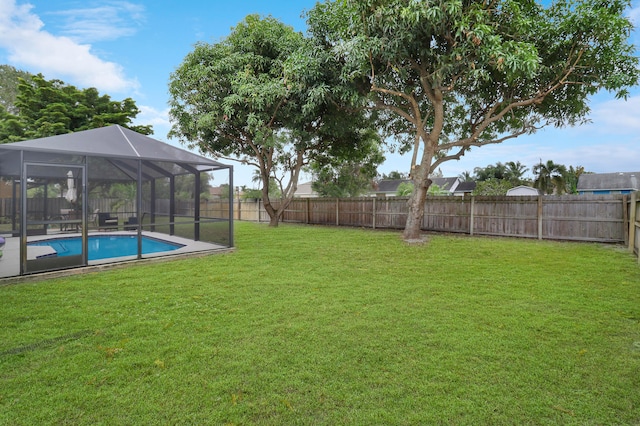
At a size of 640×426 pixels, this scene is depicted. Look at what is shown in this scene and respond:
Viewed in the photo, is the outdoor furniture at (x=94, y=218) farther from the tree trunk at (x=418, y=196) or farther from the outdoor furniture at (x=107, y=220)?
the tree trunk at (x=418, y=196)

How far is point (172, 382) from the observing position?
222cm

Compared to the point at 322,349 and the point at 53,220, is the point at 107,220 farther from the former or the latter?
the point at 322,349

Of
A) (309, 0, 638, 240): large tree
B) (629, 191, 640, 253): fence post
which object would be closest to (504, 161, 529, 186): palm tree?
(309, 0, 638, 240): large tree

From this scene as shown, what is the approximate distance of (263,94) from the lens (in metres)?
10.1

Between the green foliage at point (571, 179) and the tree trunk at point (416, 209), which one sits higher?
the green foliage at point (571, 179)

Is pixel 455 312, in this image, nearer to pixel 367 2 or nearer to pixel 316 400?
pixel 316 400

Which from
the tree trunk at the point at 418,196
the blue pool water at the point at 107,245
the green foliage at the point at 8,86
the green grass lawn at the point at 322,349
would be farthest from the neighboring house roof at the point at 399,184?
the green foliage at the point at 8,86

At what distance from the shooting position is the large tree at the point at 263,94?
32.6 feet

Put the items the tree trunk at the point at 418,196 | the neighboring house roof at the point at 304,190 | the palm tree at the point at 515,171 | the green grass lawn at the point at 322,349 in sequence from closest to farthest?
the green grass lawn at the point at 322,349, the tree trunk at the point at 418,196, the palm tree at the point at 515,171, the neighboring house roof at the point at 304,190

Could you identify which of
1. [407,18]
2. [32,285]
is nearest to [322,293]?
[32,285]

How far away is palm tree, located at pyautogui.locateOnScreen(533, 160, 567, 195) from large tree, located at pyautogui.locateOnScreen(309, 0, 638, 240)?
28278 millimetres

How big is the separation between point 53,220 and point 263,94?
6581 mm

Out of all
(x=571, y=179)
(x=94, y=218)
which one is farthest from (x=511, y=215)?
(x=571, y=179)

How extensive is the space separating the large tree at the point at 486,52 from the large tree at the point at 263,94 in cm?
133
